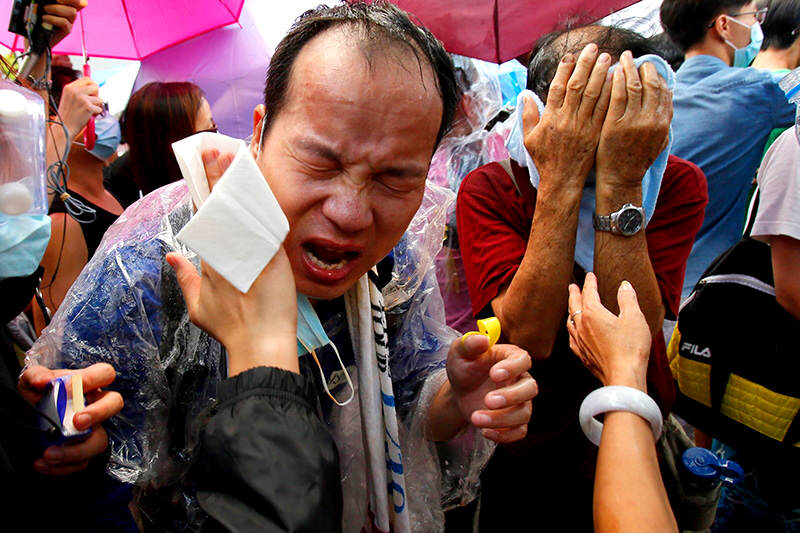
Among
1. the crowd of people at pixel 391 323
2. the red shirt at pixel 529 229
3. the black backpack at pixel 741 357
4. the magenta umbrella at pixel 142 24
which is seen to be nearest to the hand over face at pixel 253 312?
the crowd of people at pixel 391 323

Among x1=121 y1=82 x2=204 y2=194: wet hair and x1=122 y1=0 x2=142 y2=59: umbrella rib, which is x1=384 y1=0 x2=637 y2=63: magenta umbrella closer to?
x1=121 y1=82 x2=204 y2=194: wet hair

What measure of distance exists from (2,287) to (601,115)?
158 cm

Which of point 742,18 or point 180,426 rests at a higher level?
point 742,18

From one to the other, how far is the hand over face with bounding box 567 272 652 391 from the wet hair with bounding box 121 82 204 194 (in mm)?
2622

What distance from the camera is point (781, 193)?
5.98 feet

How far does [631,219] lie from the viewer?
5.61ft

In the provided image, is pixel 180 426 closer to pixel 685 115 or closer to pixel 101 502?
pixel 101 502

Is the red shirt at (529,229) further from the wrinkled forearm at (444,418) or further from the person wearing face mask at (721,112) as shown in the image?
the person wearing face mask at (721,112)

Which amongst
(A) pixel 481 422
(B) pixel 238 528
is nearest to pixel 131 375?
(B) pixel 238 528

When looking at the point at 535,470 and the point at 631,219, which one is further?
the point at 535,470

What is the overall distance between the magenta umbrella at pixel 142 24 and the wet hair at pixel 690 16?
2777 millimetres

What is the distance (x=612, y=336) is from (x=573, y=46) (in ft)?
3.11

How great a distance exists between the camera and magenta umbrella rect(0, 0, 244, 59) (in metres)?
4.01

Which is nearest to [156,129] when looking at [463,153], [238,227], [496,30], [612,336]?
[463,153]
